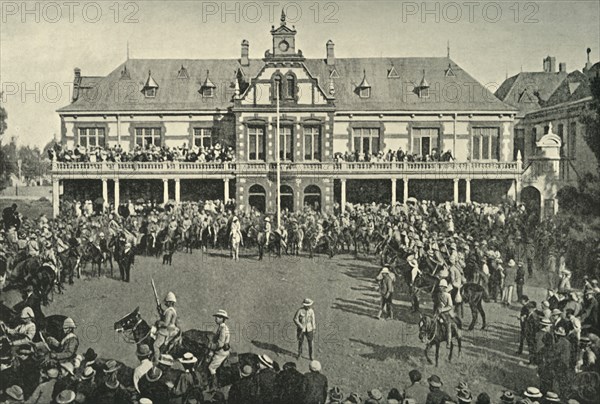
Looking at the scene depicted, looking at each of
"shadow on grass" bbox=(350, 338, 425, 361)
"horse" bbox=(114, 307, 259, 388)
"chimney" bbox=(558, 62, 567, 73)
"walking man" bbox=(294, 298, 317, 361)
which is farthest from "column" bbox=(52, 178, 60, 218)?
"chimney" bbox=(558, 62, 567, 73)

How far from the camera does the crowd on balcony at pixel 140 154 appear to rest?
28.7 ft

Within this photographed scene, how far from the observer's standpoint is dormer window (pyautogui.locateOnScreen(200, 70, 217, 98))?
31.4ft

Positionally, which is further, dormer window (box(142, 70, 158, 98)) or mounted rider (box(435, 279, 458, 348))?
dormer window (box(142, 70, 158, 98))

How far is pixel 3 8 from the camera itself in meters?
7.71

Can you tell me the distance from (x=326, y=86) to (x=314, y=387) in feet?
20.1

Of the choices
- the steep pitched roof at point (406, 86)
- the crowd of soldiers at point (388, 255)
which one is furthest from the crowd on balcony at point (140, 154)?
the steep pitched roof at point (406, 86)

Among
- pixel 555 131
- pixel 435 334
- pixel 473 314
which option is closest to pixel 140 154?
pixel 435 334

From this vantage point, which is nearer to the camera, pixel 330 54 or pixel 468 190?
pixel 330 54

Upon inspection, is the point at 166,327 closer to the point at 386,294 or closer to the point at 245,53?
the point at 386,294

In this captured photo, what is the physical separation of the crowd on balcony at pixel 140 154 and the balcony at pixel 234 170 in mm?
88

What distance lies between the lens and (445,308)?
716 cm

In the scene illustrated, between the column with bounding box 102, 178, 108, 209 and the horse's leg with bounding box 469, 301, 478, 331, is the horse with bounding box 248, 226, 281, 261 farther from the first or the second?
the horse's leg with bounding box 469, 301, 478, 331

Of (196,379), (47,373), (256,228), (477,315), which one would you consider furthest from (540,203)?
(47,373)

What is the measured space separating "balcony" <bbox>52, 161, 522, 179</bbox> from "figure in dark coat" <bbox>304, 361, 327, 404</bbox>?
139 inches
